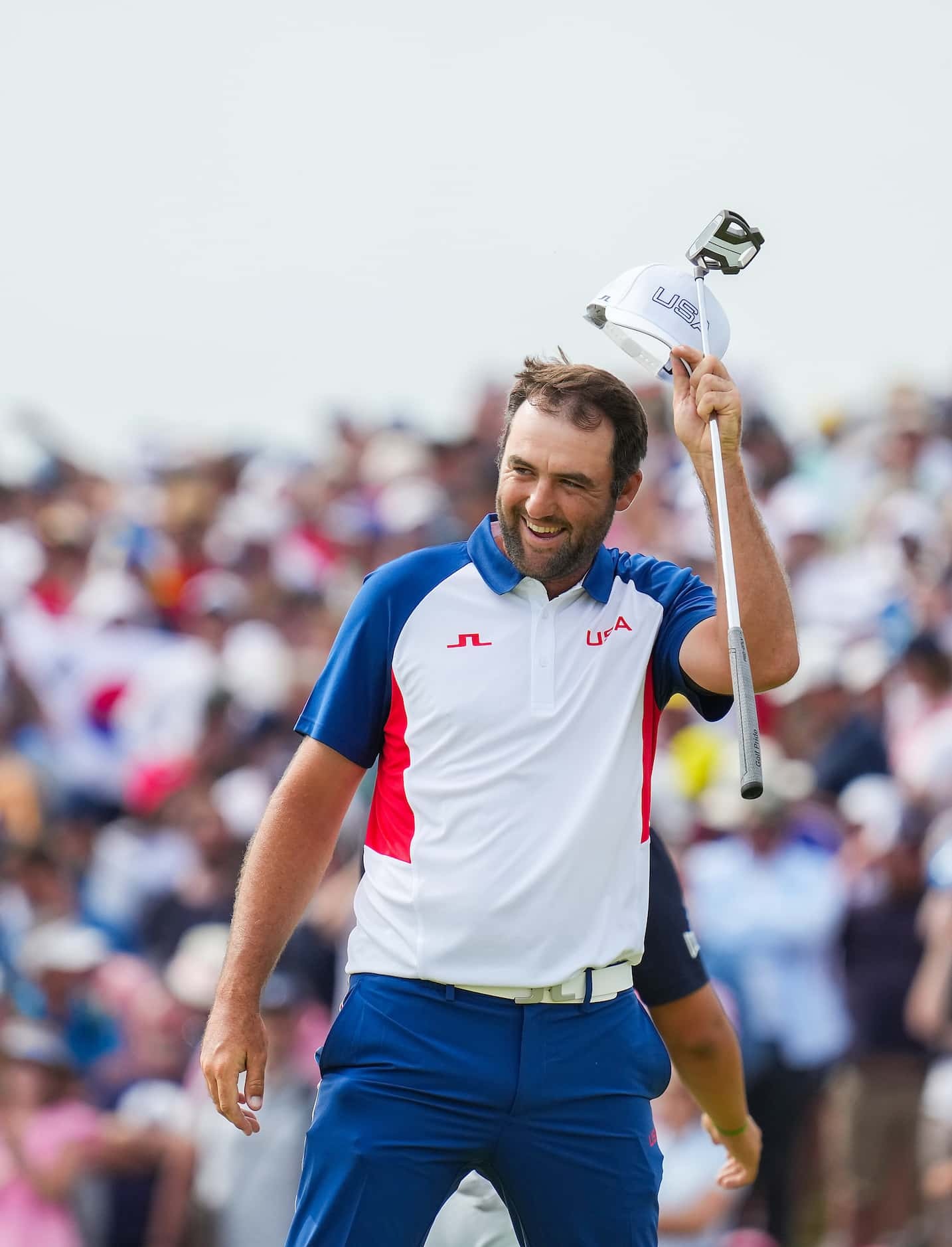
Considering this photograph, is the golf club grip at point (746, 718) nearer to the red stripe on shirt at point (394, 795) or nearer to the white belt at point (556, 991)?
the white belt at point (556, 991)

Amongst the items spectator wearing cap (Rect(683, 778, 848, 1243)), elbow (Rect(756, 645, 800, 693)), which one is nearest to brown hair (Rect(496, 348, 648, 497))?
elbow (Rect(756, 645, 800, 693))

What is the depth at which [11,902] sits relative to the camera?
8.58 metres

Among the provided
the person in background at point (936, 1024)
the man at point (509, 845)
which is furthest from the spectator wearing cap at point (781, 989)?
the man at point (509, 845)

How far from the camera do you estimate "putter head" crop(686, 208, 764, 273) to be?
382 cm

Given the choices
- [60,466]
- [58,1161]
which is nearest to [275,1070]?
[58,1161]

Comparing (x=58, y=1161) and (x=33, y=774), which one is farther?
(x=33, y=774)

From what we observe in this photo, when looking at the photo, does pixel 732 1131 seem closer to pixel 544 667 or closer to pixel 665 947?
pixel 665 947

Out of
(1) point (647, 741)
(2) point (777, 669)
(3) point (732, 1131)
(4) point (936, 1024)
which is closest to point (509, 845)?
(1) point (647, 741)

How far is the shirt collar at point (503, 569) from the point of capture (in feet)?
12.2

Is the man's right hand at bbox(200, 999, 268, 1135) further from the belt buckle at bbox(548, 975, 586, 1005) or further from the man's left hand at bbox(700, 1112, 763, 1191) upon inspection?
the man's left hand at bbox(700, 1112, 763, 1191)

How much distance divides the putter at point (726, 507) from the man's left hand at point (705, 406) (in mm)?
A: 20

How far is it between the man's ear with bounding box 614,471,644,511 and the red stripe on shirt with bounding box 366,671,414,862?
57 centimetres

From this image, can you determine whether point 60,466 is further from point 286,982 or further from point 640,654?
point 640,654

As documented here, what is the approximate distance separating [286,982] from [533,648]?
4262 mm
